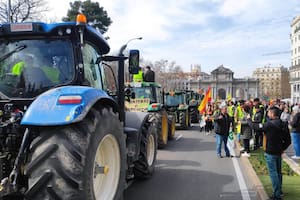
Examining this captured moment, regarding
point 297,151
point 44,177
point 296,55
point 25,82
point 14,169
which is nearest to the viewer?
point 44,177

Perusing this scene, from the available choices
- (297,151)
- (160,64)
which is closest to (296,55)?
(160,64)

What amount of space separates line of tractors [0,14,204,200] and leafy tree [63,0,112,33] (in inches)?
1001

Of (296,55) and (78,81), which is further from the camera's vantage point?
(296,55)

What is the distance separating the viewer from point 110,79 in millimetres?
5922

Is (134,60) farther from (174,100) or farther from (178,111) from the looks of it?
(174,100)

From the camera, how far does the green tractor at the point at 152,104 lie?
12.3 meters

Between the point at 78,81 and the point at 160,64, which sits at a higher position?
the point at 160,64

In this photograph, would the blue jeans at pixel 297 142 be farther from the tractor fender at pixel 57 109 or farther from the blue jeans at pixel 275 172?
the tractor fender at pixel 57 109

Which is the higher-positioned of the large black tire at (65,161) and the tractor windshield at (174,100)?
the tractor windshield at (174,100)

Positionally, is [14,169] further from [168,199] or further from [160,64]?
[160,64]

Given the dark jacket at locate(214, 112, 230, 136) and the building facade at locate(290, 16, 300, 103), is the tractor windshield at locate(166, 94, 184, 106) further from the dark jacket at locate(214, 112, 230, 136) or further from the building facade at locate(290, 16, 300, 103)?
the building facade at locate(290, 16, 300, 103)

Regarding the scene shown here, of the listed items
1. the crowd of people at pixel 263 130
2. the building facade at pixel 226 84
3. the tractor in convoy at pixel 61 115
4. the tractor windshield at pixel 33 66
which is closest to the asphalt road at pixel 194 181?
the crowd of people at pixel 263 130

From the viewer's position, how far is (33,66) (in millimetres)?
4199

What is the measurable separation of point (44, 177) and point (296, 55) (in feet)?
346
